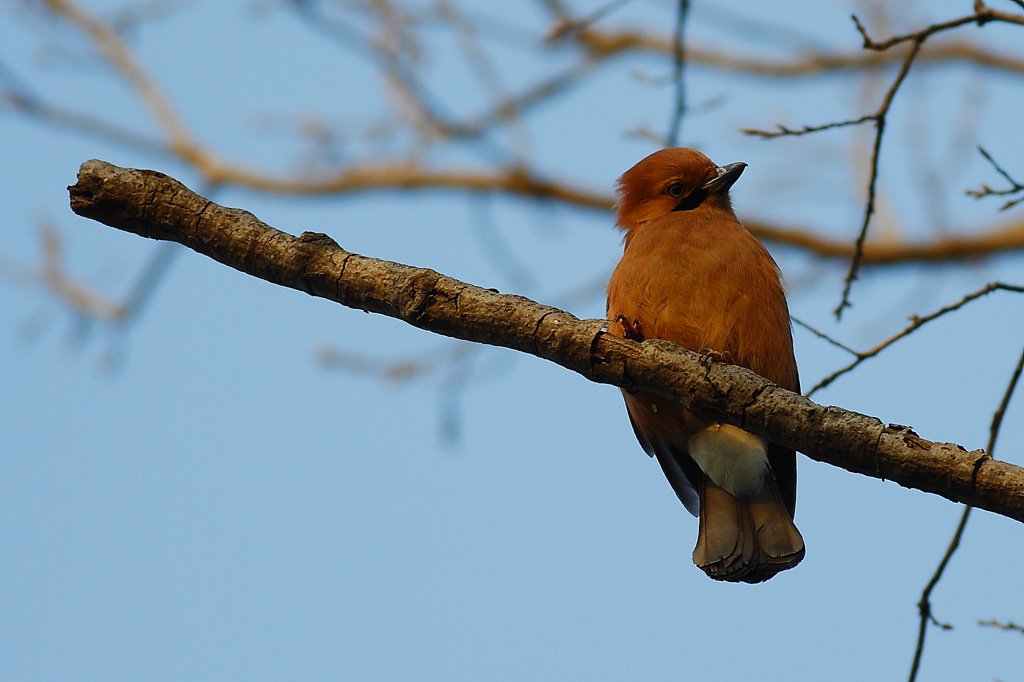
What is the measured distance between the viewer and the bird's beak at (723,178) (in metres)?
5.38

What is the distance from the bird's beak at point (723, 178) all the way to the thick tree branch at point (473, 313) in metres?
2.27

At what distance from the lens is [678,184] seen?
5430 mm

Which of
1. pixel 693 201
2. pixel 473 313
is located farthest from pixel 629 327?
pixel 693 201

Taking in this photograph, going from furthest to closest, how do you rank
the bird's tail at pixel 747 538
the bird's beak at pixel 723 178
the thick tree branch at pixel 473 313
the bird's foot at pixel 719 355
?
1. the bird's beak at pixel 723 178
2. the bird's tail at pixel 747 538
3. the bird's foot at pixel 719 355
4. the thick tree branch at pixel 473 313

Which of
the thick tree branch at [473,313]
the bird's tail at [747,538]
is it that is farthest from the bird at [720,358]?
the thick tree branch at [473,313]

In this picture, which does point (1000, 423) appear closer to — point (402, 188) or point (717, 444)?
point (717, 444)

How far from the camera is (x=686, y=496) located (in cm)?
491

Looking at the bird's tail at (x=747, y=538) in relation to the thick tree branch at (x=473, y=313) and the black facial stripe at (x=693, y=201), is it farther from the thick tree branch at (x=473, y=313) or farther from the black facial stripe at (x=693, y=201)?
the black facial stripe at (x=693, y=201)

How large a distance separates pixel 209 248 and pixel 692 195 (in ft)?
9.55

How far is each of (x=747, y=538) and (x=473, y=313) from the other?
181 cm

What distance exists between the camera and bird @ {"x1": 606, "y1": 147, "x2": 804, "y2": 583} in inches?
168

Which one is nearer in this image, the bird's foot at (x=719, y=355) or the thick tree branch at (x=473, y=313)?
the thick tree branch at (x=473, y=313)

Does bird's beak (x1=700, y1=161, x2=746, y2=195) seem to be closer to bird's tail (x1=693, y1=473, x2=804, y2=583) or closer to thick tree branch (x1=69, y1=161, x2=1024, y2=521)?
bird's tail (x1=693, y1=473, x2=804, y2=583)

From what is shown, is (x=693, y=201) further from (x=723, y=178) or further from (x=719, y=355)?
(x=719, y=355)
